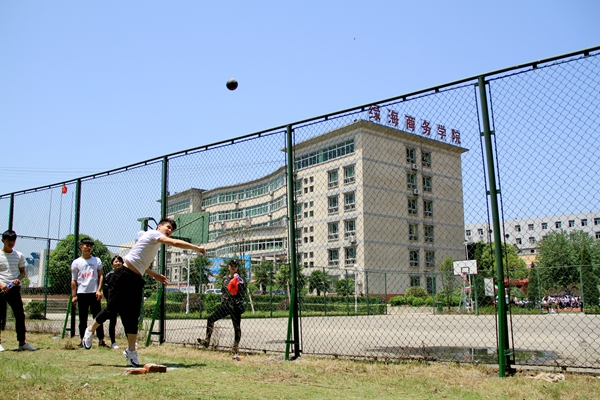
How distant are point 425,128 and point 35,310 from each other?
14.2 m

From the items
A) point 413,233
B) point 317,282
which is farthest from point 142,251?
point 317,282

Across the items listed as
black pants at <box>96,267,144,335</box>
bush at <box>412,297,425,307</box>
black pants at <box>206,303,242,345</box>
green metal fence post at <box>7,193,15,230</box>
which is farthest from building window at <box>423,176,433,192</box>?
bush at <box>412,297,425,307</box>

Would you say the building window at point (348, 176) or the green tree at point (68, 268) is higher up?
the building window at point (348, 176)

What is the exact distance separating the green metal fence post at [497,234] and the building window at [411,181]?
2.31 m

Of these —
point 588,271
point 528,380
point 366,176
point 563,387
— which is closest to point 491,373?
point 528,380

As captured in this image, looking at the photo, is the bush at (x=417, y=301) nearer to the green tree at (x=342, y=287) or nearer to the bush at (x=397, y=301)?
the bush at (x=397, y=301)

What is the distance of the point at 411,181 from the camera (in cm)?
854

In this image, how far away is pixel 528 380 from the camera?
16.5 feet

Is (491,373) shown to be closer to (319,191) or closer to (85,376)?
(85,376)

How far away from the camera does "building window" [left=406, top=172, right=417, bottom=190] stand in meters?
8.30

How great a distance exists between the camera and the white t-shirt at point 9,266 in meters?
7.91

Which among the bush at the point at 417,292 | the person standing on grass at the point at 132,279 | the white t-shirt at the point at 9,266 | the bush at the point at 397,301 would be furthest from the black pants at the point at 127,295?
the bush at the point at 397,301

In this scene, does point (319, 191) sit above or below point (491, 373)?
above

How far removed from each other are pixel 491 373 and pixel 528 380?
492 millimetres
